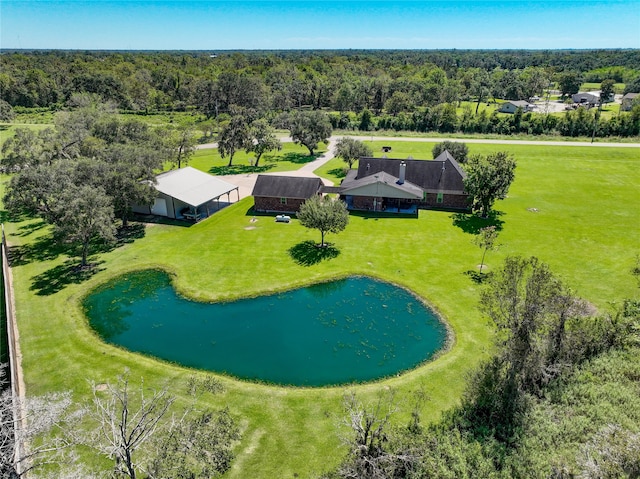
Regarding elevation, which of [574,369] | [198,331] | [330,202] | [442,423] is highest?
[330,202]

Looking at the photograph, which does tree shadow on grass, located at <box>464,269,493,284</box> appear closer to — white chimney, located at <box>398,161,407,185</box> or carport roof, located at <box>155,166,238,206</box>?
white chimney, located at <box>398,161,407,185</box>

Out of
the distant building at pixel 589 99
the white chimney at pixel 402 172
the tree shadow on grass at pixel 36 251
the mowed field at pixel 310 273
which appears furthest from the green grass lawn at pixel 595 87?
the tree shadow on grass at pixel 36 251

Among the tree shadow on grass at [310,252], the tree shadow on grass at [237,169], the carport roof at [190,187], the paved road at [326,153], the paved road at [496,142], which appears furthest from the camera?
the paved road at [496,142]

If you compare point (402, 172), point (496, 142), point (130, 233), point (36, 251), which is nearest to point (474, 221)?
point (402, 172)

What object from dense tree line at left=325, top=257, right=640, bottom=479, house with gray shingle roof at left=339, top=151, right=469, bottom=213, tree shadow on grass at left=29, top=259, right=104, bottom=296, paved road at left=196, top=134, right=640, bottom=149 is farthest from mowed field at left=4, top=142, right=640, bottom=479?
paved road at left=196, top=134, right=640, bottom=149

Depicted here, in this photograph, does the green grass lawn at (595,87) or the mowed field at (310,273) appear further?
the green grass lawn at (595,87)

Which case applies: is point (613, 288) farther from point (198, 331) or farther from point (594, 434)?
point (198, 331)

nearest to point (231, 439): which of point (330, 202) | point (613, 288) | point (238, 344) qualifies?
point (238, 344)

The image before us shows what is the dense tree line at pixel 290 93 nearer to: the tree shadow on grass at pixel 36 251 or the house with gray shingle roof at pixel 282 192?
the house with gray shingle roof at pixel 282 192
